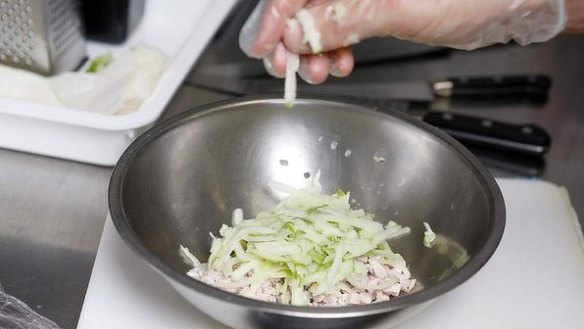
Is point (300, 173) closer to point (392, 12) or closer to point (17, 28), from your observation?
point (392, 12)

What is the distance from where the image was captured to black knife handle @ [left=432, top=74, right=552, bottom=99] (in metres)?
1.53

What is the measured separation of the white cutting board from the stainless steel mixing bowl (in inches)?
2.0

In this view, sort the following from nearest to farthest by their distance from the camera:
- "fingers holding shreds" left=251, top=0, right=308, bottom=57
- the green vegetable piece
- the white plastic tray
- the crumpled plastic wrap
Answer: the crumpled plastic wrap → "fingers holding shreds" left=251, top=0, right=308, bottom=57 → the white plastic tray → the green vegetable piece

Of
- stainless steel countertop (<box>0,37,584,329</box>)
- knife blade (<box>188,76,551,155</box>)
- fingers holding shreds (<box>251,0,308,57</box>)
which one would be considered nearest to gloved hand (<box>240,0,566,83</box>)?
fingers holding shreds (<box>251,0,308,57</box>)

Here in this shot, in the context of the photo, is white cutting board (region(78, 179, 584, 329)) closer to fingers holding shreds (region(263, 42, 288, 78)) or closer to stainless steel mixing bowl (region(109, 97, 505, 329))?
stainless steel mixing bowl (region(109, 97, 505, 329))

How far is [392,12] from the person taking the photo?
1053 millimetres

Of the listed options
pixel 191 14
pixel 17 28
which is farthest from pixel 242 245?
pixel 191 14

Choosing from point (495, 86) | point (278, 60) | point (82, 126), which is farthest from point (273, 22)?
point (495, 86)

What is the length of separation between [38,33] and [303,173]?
19.6 inches

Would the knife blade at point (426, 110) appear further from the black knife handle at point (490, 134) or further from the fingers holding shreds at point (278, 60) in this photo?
the fingers holding shreds at point (278, 60)

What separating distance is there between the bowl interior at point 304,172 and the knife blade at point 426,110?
159 mm

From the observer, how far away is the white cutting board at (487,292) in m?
1.00

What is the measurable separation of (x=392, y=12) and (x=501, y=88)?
574mm

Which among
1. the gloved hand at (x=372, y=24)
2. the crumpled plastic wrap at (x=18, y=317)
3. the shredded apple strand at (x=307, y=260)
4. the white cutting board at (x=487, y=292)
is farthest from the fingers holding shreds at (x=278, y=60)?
the crumpled plastic wrap at (x=18, y=317)
